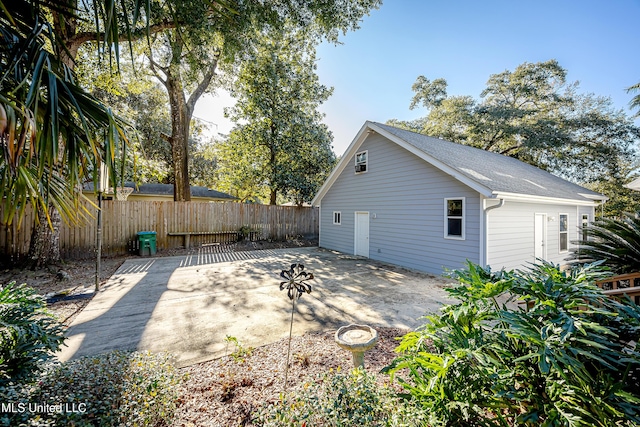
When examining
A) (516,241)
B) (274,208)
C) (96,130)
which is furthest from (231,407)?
(274,208)

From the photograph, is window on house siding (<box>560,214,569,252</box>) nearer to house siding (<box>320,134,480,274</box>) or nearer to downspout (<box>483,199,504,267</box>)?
downspout (<box>483,199,504,267</box>)

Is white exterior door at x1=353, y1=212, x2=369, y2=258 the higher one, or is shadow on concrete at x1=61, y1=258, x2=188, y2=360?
white exterior door at x1=353, y1=212, x2=369, y2=258

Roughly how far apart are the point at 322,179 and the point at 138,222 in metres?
9.31

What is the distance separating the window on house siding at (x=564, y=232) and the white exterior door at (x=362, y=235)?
6.75m

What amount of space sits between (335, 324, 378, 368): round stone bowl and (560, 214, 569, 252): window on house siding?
400 inches

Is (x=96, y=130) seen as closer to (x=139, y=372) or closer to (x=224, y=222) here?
(x=139, y=372)

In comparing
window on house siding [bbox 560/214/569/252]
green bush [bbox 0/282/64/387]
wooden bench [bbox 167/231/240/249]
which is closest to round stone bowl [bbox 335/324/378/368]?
green bush [bbox 0/282/64/387]

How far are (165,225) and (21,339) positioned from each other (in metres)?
9.81

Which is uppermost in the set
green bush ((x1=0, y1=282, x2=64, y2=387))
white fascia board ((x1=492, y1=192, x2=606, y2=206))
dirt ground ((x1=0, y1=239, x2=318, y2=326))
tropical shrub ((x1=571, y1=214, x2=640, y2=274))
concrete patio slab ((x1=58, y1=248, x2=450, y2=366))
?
white fascia board ((x1=492, y1=192, x2=606, y2=206))

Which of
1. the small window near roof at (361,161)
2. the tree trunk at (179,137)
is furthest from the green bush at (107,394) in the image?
the tree trunk at (179,137)

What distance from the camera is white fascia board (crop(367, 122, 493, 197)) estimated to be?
614cm

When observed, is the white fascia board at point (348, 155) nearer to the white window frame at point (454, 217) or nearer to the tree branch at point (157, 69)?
the white window frame at point (454, 217)

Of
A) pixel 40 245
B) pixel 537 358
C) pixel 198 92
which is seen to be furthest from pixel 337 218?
pixel 537 358

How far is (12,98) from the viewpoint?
1842 mm
